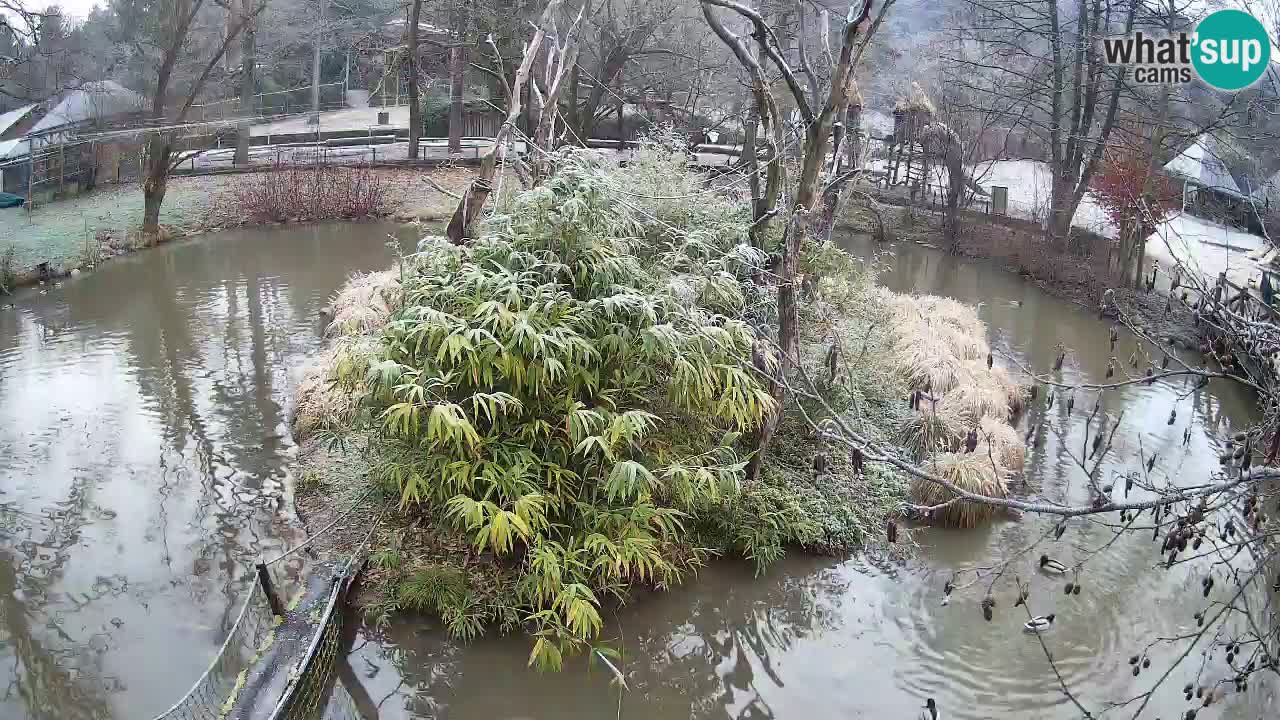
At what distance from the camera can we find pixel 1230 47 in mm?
8422

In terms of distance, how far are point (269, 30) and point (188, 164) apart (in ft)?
17.8

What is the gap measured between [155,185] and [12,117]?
20.6ft

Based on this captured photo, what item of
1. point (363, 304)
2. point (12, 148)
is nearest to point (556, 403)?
point (363, 304)

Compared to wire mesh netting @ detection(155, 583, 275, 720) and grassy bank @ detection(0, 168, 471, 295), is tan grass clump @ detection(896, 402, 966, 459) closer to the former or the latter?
wire mesh netting @ detection(155, 583, 275, 720)

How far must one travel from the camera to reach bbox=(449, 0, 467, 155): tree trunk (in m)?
19.0

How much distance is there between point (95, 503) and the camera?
691 centimetres

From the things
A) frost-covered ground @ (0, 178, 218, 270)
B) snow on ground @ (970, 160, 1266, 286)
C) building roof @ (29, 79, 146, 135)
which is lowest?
frost-covered ground @ (0, 178, 218, 270)

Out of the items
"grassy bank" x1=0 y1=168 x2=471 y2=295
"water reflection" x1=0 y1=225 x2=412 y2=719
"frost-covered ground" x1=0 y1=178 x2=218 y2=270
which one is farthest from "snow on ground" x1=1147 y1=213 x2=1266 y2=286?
"frost-covered ground" x1=0 y1=178 x2=218 y2=270

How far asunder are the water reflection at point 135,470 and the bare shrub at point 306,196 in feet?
11.0

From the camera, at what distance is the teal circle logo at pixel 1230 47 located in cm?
739

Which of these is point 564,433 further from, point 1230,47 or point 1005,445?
point 1230,47

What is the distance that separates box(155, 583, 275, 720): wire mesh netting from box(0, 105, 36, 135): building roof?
52.9ft

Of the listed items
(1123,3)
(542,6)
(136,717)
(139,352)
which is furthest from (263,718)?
(542,6)

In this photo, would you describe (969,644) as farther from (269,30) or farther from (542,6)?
(269,30)
